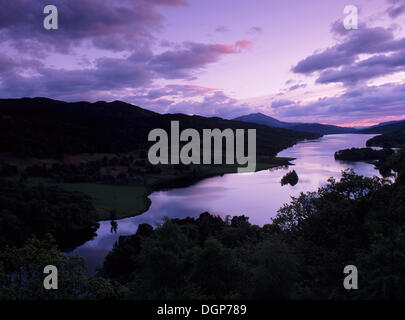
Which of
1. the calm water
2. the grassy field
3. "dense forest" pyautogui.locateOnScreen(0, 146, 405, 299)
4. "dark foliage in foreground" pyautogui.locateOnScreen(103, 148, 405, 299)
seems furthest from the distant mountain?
"dark foliage in foreground" pyautogui.locateOnScreen(103, 148, 405, 299)

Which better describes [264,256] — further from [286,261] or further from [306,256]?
[306,256]

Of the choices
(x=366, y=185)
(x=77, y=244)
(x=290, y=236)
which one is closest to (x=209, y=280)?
(x=290, y=236)

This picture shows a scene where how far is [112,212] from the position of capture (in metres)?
52.2

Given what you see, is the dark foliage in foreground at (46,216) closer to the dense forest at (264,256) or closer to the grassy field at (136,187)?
the dense forest at (264,256)

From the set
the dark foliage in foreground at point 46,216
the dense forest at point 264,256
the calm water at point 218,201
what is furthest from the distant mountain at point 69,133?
the dense forest at point 264,256

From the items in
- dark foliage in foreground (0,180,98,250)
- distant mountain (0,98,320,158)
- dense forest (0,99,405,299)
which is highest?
distant mountain (0,98,320,158)


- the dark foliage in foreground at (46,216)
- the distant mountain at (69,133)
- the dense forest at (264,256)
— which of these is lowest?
the dark foliage in foreground at (46,216)

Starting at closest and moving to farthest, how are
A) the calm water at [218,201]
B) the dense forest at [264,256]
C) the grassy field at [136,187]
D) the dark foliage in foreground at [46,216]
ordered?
the dense forest at [264,256] < the dark foliage in foreground at [46,216] < the calm water at [218,201] < the grassy field at [136,187]

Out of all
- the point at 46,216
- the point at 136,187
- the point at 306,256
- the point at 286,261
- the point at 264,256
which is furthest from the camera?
the point at 136,187

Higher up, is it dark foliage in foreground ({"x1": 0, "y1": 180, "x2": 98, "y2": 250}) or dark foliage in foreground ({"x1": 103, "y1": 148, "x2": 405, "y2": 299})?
dark foliage in foreground ({"x1": 103, "y1": 148, "x2": 405, "y2": 299})

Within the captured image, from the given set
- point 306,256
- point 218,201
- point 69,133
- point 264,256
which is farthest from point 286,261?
point 69,133

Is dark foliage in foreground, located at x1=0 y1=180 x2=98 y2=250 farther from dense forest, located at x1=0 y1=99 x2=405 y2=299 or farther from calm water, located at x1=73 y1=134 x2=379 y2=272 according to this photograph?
calm water, located at x1=73 y1=134 x2=379 y2=272

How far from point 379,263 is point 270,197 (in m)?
51.2

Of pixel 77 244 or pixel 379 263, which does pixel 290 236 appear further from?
pixel 77 244
